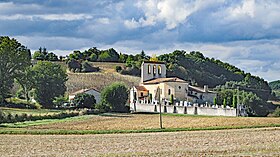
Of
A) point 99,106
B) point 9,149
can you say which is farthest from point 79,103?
point 9,149

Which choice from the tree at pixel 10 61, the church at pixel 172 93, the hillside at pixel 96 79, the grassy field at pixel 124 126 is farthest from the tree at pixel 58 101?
the grassy field at pixel 124 126

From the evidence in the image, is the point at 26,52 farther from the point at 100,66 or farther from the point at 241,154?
the point at 241,154

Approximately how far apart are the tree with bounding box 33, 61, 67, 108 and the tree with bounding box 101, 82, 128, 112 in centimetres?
1250

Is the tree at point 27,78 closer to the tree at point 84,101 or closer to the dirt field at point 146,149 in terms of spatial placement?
the tree at point 84,101

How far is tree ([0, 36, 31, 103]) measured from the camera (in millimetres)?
A: 108500

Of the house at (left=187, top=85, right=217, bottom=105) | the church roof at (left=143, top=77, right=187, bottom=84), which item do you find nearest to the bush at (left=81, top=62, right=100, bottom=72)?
the church roof at (left=143, top=77, right=187, bottom=84)

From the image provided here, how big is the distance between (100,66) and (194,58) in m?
31.7

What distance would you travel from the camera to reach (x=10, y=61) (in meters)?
110

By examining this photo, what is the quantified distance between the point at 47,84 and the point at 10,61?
8466 mm

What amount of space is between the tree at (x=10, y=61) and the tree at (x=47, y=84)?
3698mm

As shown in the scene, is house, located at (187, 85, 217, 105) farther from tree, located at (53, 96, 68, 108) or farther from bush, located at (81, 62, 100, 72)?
bush, located at (81, 62, 100, 72)

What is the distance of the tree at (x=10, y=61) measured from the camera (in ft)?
356

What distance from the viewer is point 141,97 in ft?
411

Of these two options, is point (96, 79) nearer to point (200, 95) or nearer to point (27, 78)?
point (200, 95)
